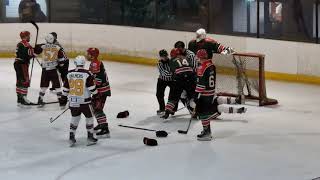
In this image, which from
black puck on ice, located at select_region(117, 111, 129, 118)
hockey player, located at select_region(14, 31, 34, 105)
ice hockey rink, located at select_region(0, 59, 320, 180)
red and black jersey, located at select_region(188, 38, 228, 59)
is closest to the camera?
ice hockey rink, located at select_region(0, 59, 320, 180)

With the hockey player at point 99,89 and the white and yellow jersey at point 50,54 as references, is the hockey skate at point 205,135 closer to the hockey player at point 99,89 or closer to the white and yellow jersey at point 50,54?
the hockey player at point 99,89

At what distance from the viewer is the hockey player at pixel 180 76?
8977 mm

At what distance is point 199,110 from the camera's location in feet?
26.6

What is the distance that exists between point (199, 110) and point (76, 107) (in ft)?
4.35

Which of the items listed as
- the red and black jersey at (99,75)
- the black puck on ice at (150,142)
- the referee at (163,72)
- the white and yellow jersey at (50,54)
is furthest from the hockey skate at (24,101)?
the black puck on ice at (150,142)

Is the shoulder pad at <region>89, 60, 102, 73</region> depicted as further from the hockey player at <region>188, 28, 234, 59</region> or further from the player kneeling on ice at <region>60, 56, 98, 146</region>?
the hockey player at <region>188, 28, 234, 59</region>

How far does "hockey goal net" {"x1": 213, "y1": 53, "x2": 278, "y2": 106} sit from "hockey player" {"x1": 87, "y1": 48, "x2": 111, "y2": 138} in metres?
2.72

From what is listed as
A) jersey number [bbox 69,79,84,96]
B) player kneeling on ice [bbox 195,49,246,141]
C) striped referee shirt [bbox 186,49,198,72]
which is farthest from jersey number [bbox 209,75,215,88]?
jersey number [bbox 69,79,84,96]

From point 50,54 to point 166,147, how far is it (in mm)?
2791

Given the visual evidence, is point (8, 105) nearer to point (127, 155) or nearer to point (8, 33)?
point (127, 155)

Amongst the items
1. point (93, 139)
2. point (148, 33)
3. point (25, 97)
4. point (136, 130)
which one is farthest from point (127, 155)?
point (148, 33)

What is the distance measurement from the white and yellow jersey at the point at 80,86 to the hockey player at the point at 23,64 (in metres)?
2.49

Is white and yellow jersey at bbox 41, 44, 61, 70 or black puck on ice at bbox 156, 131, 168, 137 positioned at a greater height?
white and yellow jersey at bbox 41, 44, 61, 70

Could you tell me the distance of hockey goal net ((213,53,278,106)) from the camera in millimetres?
10570
